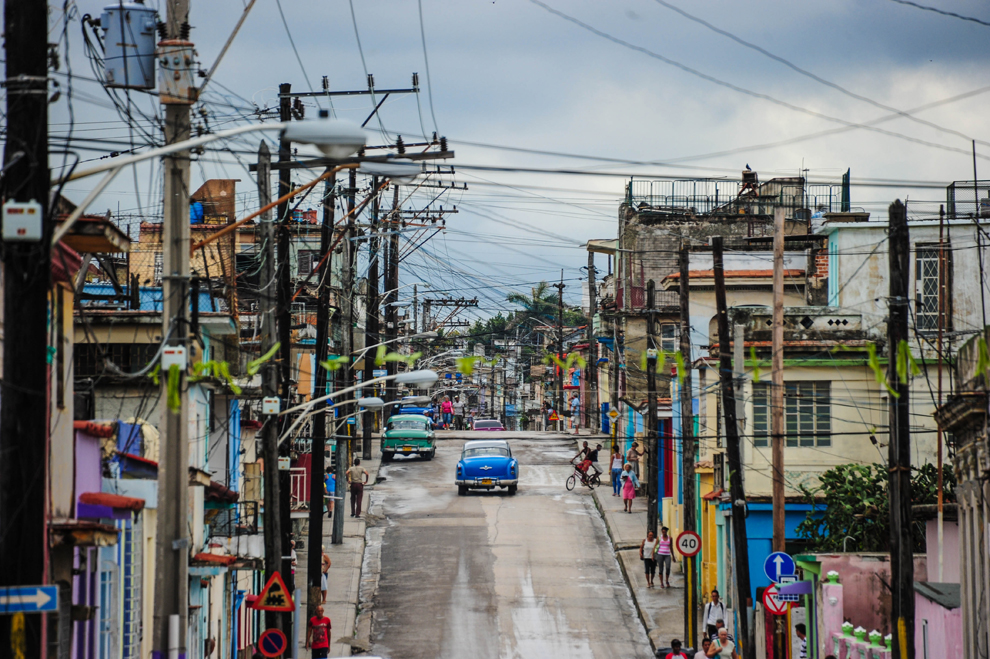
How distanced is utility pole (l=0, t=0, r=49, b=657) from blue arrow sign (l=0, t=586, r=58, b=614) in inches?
2.7

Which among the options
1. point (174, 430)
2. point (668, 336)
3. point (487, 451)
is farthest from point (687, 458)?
point (174, 430)

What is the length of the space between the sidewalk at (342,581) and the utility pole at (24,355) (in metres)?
17.4

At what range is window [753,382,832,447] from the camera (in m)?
30.6

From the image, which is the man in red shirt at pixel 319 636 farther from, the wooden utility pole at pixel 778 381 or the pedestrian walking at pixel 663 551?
the pedestrian walking at pixel 663 551

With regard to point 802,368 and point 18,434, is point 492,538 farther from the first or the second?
point 18,434

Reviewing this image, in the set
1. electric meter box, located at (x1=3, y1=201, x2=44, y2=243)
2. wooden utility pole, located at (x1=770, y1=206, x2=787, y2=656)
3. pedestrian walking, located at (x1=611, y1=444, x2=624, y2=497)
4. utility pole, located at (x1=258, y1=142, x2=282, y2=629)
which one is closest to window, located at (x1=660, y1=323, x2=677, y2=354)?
pedestrian walking, located at (x1=611, y1=444, x2=624, y2=497)

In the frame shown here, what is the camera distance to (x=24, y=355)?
28.9ft

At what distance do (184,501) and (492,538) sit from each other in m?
27.8

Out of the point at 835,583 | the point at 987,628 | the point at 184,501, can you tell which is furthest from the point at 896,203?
the point at 184,501

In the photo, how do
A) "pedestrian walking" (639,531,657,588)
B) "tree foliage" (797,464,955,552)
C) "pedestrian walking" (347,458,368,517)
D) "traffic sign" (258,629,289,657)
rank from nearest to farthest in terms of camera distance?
"traffic sign" (258,629,289,657), "tree foliage" (797,464,955,552), "pedestrian walking" (639,531,657,588), "pedestrian walking" (347,458,368,517)

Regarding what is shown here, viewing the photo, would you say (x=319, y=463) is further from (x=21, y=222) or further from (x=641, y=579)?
(x=21, y=222)

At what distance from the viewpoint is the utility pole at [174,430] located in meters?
11.9

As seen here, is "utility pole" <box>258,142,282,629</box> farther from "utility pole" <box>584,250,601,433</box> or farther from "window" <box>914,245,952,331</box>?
"utility pole" <box>584,250,601,433</box>

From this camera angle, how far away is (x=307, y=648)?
28.1 meters
